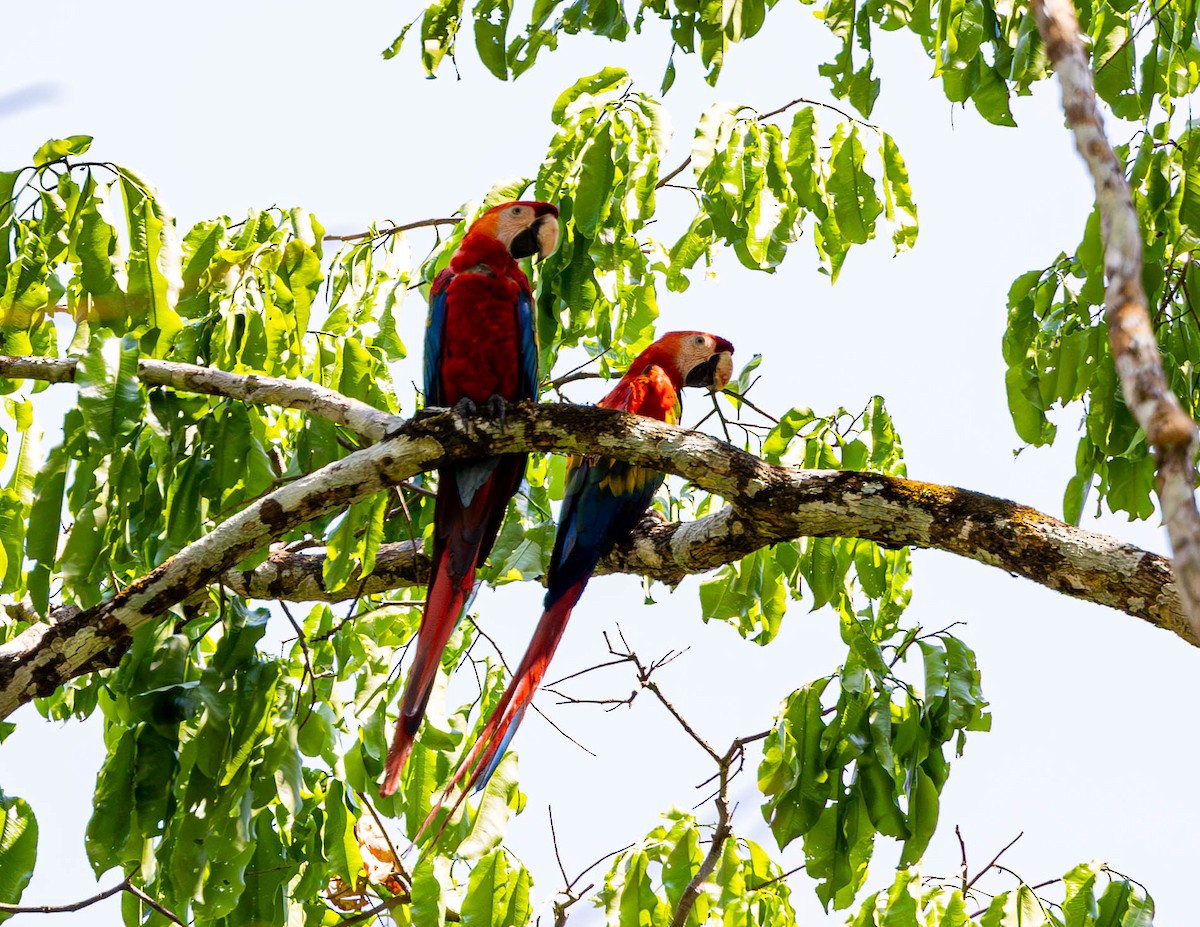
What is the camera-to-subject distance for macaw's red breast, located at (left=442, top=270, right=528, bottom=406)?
101 inches

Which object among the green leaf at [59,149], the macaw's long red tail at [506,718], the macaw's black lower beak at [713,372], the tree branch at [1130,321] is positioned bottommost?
the tree branch at [1130,321]

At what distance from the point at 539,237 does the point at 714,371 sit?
0.69 meters

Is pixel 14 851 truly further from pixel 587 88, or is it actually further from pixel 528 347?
pixel 587 88

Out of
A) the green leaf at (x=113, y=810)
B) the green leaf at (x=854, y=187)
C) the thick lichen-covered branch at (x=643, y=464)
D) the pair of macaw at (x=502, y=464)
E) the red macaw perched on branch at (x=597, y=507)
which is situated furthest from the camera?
the green leaf at (x=854, y=187)

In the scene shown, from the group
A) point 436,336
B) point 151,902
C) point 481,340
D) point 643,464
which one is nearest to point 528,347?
point 481,340

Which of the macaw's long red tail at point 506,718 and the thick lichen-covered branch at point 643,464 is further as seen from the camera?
the macaw's long red tail at point 506,718

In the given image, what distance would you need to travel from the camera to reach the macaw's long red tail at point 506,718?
2074 millimetres

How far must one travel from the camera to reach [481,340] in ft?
8.43

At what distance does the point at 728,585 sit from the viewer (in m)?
2.57

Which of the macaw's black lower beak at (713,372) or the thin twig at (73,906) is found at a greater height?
the macaw's black lower beak at (713,372)

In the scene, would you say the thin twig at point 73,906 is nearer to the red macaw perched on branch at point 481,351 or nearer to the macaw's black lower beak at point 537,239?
the red macaw perched on branch at point 481,351

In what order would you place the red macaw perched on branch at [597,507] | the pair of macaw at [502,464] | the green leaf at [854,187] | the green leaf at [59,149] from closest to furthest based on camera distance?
the green leaf at [59,149] → the red macaw perched on branch at [597,507] → the pair of macaw at [502,464] → the green leaf at [854,187]

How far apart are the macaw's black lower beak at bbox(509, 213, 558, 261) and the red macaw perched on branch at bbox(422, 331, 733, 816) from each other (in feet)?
1.43

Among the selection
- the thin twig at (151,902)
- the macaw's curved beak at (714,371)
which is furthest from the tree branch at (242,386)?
the macaw's curved beak at (714,371)
